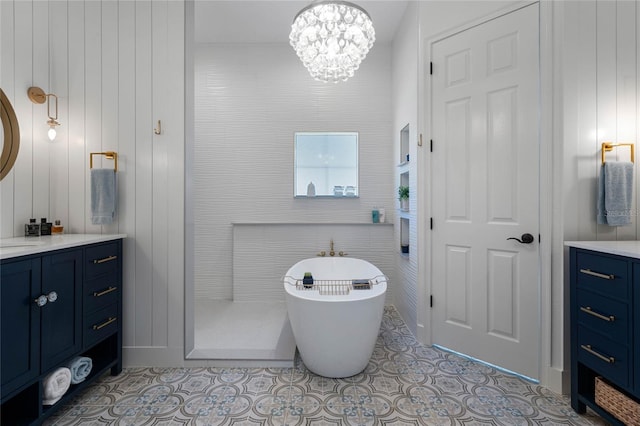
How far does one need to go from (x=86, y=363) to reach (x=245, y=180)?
7.21ft

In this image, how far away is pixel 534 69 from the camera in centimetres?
186

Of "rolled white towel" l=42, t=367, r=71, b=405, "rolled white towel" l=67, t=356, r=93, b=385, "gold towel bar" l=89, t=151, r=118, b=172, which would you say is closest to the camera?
"rolled white towel" l=42, t=367, r=71, b=405

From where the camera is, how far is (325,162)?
347cm

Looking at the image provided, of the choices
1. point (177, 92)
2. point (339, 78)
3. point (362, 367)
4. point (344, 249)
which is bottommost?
point (362, 367)

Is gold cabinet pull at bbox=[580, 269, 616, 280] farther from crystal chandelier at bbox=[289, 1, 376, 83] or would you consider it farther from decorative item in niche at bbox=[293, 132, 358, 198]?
decorative item in niche at bbox=[293, 132, 358, 198]

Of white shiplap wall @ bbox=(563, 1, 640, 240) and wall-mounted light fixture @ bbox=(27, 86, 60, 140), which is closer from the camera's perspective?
white shiplap wall @ bbox=(563, 1, 640, 240)

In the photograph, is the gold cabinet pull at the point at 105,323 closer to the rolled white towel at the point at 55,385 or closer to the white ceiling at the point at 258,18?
the rolled white towel at the point at 55,385

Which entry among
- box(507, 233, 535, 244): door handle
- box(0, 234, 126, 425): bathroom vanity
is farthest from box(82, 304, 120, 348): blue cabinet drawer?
box(507, 233, 535, 244): door handle

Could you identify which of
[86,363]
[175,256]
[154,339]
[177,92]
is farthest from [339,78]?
[86,363]

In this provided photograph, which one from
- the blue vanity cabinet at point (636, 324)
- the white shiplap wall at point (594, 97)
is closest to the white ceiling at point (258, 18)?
the white shiplap wall at point (594, 97)

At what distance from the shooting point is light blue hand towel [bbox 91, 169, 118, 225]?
194 centimetres

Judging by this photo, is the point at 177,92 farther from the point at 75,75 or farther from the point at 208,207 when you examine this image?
the point at 208,207

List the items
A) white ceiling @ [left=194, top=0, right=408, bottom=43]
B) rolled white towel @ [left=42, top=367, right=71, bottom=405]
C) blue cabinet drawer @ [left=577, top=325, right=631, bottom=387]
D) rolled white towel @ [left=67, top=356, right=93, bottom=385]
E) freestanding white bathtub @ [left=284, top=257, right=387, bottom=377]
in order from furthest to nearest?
1. white ceiling @ [left=194, top=0, right=408, bottom=43]
2. freestanding white bathtub @ [left=284, top=257, right=387, bottom=377]
3. rolled white towel @ [left=67, top=356, right=93, bottom=385]
4. rolled white towel @ [left=42, top=367, right=71, bottom=405]
5. blue cabinet drawer @ [left=577, top=325, right=631, bottom=387]

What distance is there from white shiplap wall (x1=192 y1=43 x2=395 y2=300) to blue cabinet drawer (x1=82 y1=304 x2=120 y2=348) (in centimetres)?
158
